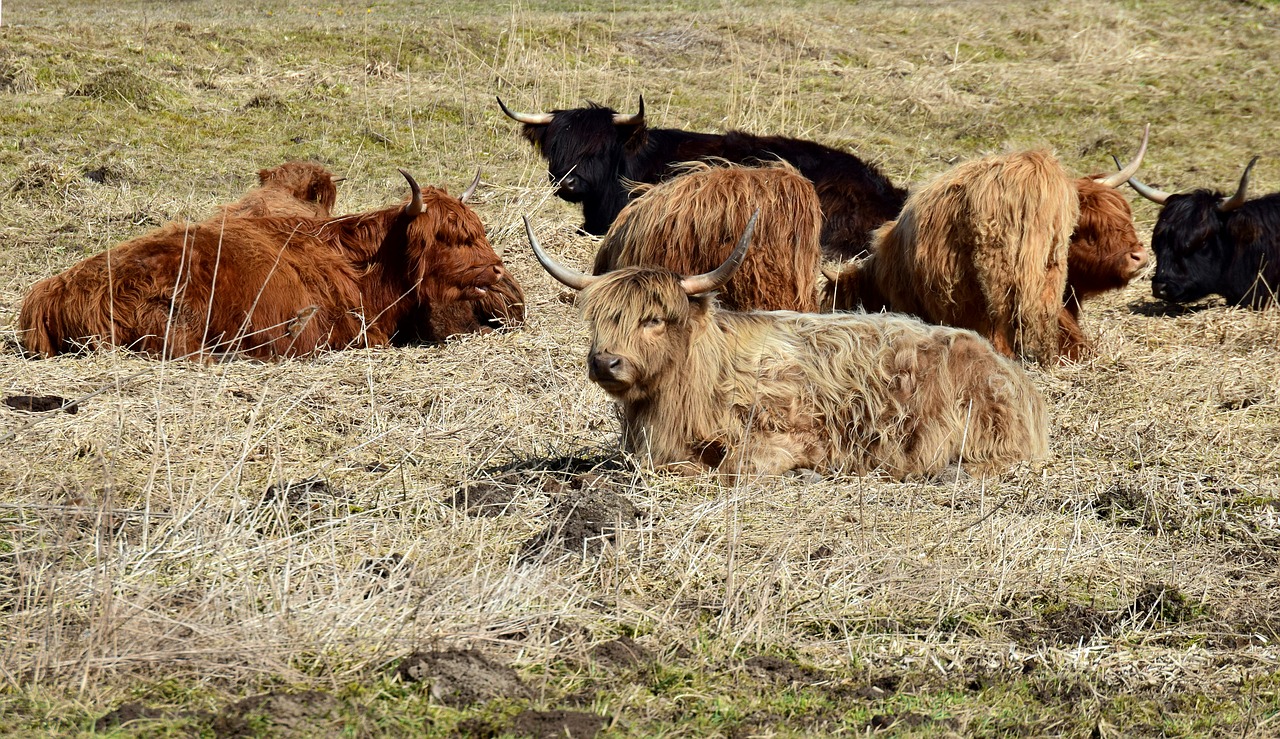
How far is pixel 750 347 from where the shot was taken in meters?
5.25

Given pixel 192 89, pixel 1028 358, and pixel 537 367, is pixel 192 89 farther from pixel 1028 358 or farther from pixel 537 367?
pixel 1028 358

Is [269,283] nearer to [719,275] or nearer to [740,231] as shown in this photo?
[740,231]

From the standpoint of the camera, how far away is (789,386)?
17.1ft

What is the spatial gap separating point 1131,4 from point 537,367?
16.0 metres

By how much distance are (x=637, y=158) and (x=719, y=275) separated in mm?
4995

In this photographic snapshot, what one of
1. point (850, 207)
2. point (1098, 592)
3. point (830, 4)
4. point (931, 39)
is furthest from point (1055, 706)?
point (830, 4)

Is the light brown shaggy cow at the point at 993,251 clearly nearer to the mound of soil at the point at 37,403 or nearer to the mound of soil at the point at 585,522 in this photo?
the mound of soil at the point at 585,522

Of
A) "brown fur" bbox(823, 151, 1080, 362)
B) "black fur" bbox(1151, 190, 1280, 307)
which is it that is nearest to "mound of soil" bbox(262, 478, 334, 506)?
"brown fur" bbox(823, 151, 1080, 362)

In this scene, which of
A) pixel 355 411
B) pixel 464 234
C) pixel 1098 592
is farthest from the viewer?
pixel 464 234

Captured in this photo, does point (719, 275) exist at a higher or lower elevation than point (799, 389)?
higher

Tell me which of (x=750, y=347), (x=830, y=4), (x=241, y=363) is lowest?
(x=241, y=363)

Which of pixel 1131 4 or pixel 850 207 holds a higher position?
pixel 1131 4

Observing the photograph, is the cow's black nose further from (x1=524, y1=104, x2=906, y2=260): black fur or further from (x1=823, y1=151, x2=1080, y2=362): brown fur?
(x1=524, y1=104, x2=906, y2=260): black fur

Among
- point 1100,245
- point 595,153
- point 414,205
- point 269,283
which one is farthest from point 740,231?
point 595,153
